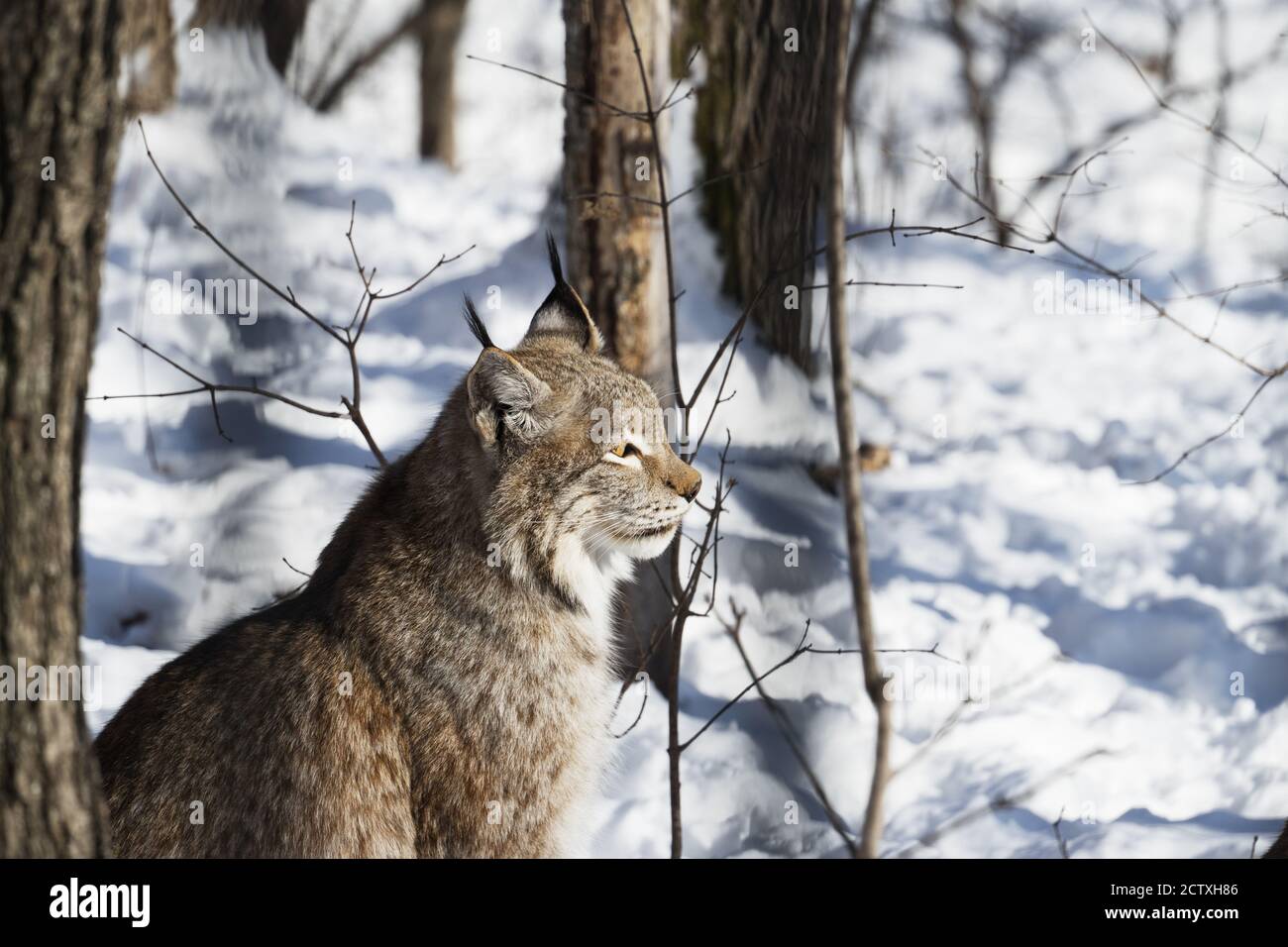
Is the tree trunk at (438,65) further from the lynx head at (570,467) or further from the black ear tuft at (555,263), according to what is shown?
the lynx head at (570,467)

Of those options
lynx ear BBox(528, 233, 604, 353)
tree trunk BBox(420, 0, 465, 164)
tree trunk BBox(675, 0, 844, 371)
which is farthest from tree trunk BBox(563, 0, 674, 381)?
tree trunk BBox(420, 0, 465, 164)

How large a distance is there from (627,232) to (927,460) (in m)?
2.99

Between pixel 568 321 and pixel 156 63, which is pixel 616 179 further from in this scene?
pixel 156 63

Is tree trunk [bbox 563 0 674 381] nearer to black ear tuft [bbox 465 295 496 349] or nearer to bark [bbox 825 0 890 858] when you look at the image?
bark [bbox 825 0 890 858]

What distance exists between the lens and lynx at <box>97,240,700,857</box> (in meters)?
2.85

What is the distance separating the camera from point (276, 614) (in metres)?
3.12

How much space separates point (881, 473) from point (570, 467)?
367 cm

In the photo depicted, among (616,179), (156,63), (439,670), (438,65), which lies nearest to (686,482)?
(439,670)

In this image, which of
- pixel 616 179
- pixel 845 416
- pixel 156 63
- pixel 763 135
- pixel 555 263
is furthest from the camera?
pixel 156 63

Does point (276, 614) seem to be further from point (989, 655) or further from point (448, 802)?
point (989, 655)

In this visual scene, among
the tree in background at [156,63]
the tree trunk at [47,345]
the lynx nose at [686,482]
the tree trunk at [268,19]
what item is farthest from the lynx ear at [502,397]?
the tree trunk at [268,19]

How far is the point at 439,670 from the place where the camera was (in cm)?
297

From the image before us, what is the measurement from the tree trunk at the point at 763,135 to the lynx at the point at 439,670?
2.08 metres
